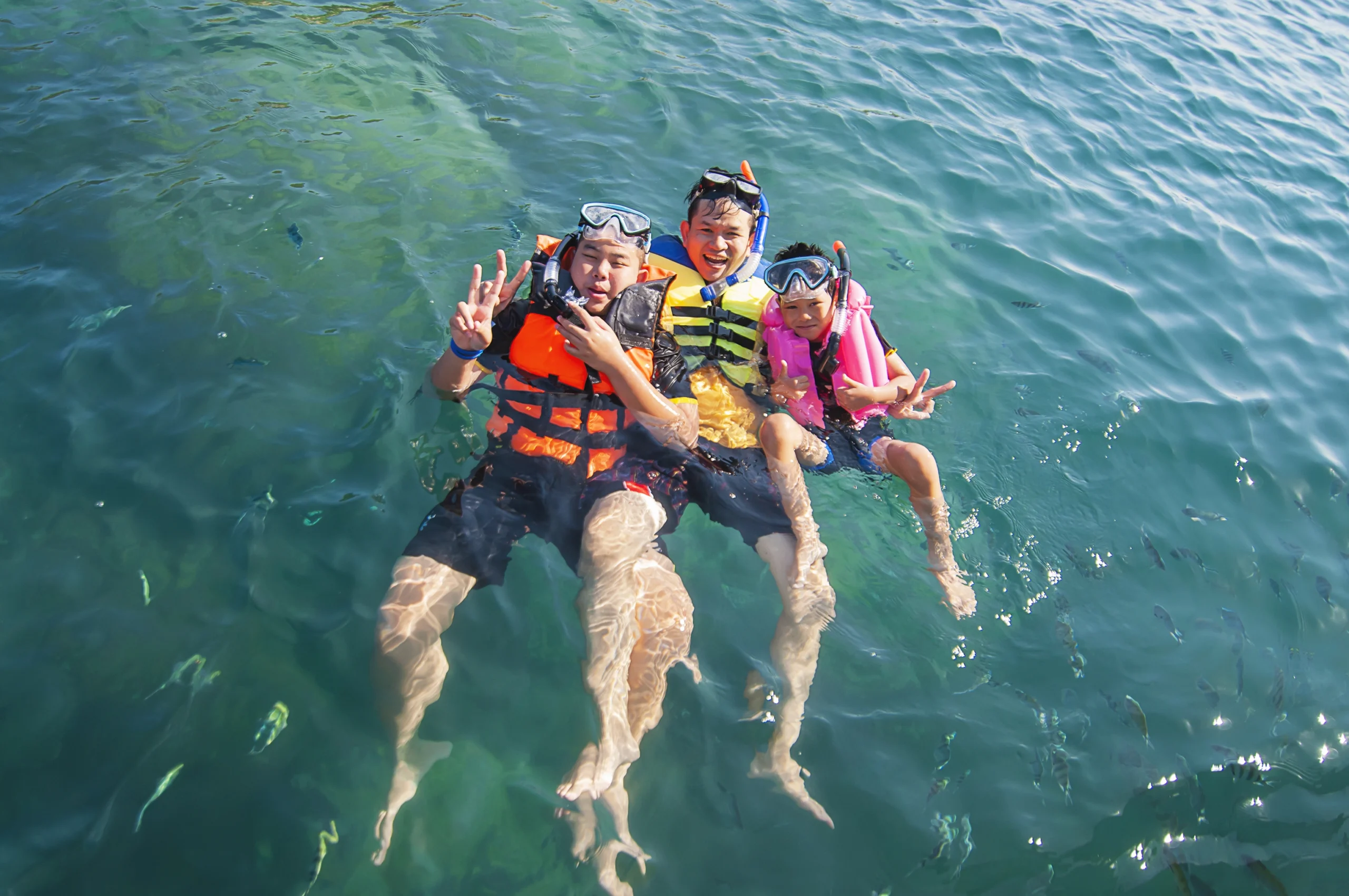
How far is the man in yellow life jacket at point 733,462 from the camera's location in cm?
369

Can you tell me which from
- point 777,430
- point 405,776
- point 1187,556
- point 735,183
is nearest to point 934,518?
point 777,430

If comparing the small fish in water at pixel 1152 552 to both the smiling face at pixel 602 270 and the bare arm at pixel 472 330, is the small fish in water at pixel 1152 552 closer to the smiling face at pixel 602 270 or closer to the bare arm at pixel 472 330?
the smiling face at pixel 602 270

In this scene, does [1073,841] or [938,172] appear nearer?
[1073,841]

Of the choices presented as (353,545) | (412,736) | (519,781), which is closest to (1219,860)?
(519,781)

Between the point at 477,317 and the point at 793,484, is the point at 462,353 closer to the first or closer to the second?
the point at 477,317

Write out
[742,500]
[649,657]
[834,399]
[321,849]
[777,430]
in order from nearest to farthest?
[321,849], [649,657], [777,430], [742,500], [834,399]

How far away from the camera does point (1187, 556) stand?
5.01m

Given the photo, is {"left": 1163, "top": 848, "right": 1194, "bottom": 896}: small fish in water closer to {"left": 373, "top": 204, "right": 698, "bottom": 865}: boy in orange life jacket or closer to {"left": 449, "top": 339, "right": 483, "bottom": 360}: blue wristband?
{"left": 373, "top": 204, "right": 698, "bottom": 865}: boy in orange life jacket

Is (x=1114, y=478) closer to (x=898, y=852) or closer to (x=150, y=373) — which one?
(x=898, y=852)

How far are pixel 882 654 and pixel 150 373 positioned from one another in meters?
4.49

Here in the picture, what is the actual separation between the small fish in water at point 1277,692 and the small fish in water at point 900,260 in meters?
4.00

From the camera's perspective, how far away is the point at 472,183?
7047mm

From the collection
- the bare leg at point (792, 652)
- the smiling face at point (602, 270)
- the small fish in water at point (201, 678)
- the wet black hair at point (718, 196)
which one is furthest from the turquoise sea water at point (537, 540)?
the wet black hair at point (718, 196)

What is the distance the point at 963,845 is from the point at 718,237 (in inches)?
135
